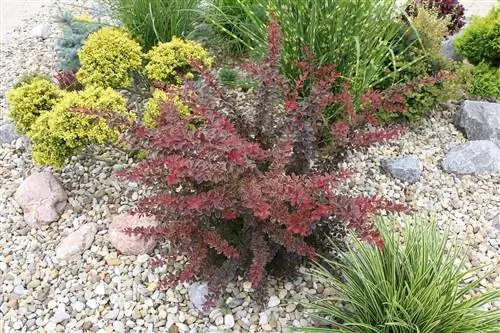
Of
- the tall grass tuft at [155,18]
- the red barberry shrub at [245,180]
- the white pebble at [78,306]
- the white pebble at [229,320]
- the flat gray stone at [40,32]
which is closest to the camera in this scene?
the red barberry shrub at [245,180]

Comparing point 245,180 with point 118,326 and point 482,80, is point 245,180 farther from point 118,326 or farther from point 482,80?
point 482,80

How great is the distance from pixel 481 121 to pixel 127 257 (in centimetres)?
254

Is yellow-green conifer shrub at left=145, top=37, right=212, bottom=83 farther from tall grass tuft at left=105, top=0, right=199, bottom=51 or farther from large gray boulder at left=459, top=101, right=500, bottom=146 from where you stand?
large gray boulder at left=459, top=101, right=500, bottom=146

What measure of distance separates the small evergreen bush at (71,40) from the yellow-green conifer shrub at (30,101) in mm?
708

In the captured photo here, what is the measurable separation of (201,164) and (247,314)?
35.9 inches

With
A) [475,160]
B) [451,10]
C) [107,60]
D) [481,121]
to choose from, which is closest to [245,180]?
[107,60]

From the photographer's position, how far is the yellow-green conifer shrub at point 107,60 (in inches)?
137

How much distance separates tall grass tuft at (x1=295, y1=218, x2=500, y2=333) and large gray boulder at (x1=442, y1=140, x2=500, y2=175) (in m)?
1.02

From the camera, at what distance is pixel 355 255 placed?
2521 millimetres

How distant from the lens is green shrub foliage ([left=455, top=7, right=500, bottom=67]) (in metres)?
3.89

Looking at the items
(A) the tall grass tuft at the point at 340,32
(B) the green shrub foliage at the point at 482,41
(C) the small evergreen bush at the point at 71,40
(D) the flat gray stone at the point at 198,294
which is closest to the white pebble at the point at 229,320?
(D) the flat gray stone at the point at 198,294

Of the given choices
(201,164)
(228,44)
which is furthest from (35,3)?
(201,164)

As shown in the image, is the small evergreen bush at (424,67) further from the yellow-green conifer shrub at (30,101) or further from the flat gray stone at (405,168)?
the yellow-green conifer shrub at (30,101)

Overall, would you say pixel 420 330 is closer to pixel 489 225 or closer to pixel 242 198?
pixel 242 198
